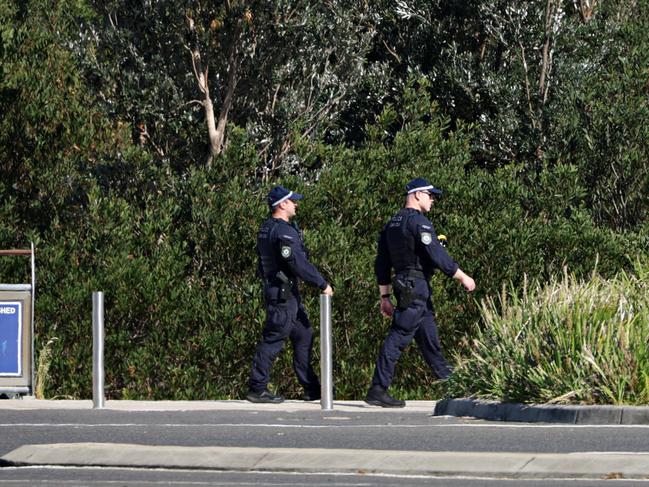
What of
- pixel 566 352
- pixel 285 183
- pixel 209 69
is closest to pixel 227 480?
pixel 566 352

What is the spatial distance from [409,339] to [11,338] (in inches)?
140

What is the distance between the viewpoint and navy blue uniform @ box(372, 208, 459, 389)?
511 inches

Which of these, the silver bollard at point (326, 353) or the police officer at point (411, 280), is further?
the police officer at point (411, 280)

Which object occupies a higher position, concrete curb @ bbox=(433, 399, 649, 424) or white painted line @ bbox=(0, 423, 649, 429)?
concrete curb @ bbox=(433, 399, 649, 424)

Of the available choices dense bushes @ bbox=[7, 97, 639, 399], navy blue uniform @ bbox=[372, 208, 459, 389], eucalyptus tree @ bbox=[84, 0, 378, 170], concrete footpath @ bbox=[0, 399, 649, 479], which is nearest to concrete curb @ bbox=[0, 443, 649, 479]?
concrete footpath @ bbox=[0, 399, 649, 479]

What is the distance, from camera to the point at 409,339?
13.1m

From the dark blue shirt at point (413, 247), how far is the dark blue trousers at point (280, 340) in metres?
0.77

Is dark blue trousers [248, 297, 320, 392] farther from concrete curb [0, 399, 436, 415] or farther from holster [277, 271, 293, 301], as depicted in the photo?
concrete curb [0, 399, 436, 415]

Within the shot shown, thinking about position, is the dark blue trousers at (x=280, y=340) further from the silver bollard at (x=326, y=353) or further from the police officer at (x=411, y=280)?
the silver bollard at (x=326, y=353)

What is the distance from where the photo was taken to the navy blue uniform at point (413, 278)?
1297 cm

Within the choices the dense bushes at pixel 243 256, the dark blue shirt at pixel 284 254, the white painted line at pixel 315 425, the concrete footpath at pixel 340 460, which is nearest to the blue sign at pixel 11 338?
the dark blue shirt at pixel 284 254

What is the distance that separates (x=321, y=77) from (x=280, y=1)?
129cm

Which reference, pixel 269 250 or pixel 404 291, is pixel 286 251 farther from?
pixel 404 291

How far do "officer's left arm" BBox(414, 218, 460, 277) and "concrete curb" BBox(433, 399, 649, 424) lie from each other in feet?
4.92
